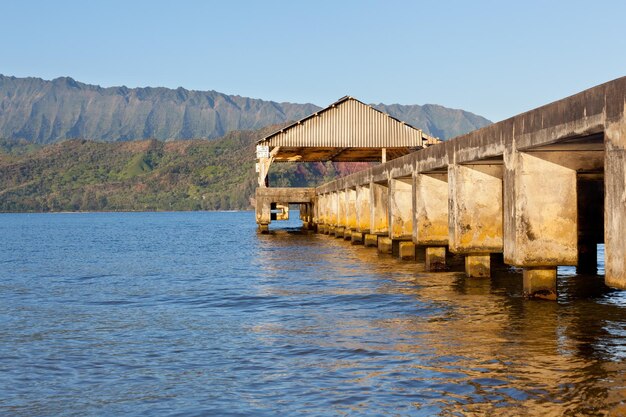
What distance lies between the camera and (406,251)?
32.0m

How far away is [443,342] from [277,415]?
4.71 meters

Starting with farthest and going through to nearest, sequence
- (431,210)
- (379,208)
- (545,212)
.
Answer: (379,208)
(431,210)
(545,212)

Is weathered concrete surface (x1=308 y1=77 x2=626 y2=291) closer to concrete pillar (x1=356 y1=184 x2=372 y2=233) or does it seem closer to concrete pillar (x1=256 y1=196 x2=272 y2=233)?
concrete pillar (x1=356 y1=184 x2=372 y2=233)

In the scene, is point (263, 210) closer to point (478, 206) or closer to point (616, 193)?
point (478, 206)

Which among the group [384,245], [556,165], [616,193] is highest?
[556,165]

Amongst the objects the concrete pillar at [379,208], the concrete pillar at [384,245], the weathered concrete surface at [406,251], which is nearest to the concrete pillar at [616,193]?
the weathered concrete surface at [406,251]

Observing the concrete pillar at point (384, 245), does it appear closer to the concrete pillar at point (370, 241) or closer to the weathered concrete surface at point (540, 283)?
the concrete pillar at point (370, 241)

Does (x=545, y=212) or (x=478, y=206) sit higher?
(x=478, y=206)

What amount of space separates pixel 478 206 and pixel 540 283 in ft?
11.6

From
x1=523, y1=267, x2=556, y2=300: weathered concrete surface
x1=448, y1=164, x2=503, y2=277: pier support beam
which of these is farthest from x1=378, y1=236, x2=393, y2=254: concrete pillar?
x1=523, y1=267, x2=556, y2=300: weathered concrete surface

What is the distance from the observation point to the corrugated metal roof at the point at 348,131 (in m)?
59.7

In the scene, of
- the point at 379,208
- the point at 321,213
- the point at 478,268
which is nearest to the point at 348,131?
the point at 321,213

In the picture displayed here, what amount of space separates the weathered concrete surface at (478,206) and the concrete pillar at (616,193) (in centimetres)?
813

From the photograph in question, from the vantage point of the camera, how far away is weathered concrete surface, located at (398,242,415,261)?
31.7 metres
